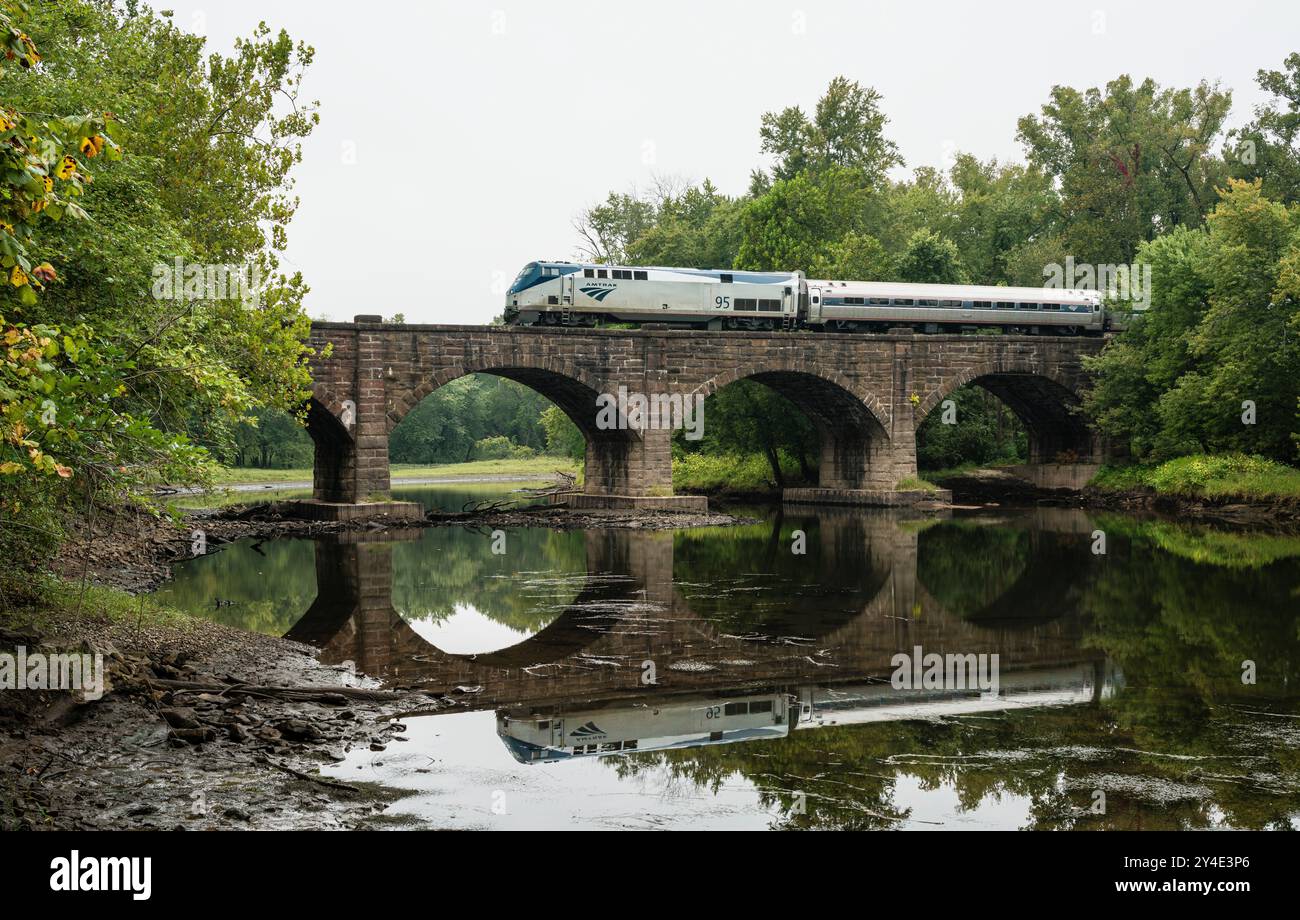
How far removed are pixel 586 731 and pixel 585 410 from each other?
107ft

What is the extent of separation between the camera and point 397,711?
1219 centimetres

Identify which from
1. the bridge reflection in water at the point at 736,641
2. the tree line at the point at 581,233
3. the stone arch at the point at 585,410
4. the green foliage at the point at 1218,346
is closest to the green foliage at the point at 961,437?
the tree line at the point at 581,233

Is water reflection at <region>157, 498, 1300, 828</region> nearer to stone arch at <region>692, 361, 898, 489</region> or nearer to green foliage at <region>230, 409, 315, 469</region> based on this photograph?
stone arch at <region>692, 361, 898, 489</region>

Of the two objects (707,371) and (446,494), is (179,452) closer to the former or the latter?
(707,371)

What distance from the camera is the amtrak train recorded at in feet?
138

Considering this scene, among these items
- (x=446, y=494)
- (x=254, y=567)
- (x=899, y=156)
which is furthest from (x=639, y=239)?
(x=254, y=567)

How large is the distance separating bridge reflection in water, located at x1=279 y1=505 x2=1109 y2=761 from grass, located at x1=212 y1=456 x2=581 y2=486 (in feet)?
152

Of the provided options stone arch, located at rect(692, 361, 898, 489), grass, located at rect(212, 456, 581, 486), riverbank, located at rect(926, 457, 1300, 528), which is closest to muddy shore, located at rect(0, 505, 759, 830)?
stone arch, located at rect(692, 361, 898, 489)

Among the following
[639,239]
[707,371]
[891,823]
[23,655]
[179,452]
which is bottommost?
[891,823]

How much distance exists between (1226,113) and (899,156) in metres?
17.8

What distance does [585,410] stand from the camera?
43.7m

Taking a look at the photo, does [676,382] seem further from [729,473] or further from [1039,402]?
[1039,402]
